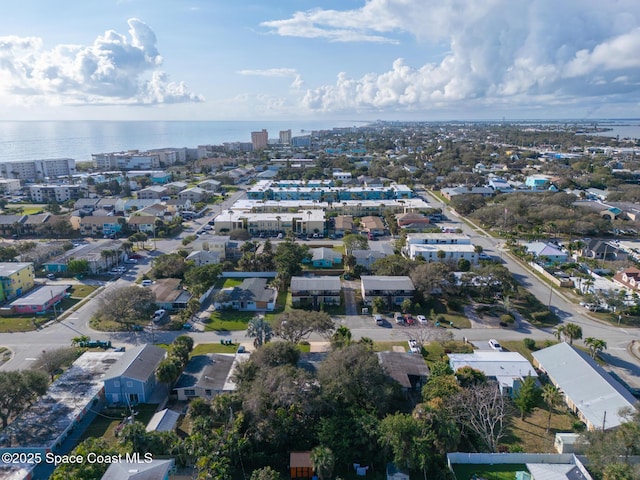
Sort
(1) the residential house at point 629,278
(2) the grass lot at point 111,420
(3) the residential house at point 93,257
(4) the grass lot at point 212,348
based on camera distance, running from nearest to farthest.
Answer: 1. (2) the grass lot at point 111,420
2. (4) the grass lot at point 212,348
3. (1) the residential house at point 629,278
4. (3) the residential house at point 93,257

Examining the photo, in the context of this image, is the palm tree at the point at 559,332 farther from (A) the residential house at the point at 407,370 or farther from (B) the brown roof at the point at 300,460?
(B) the brown roof at the point at 300,460

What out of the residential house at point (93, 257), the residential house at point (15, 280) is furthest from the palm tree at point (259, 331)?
the residential house at point (15, 280)

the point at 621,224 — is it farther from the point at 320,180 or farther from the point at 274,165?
the point at 274,165

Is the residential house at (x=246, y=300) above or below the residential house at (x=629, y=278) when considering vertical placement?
above

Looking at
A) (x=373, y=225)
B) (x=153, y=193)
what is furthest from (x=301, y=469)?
(x=153, y=193)

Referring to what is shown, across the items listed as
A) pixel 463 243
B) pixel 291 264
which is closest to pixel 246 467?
pixel 291 264

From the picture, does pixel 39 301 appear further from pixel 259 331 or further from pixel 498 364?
pixel 498 364
